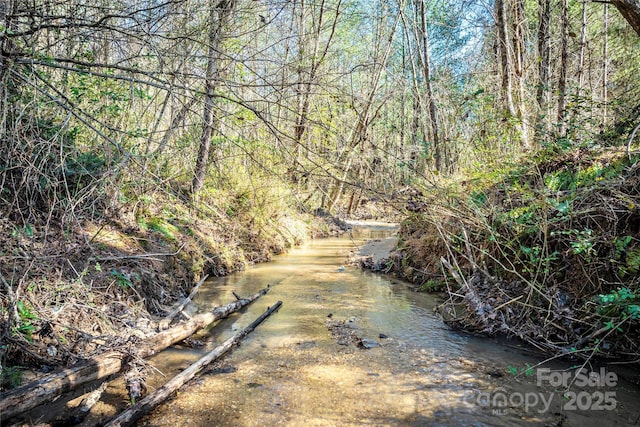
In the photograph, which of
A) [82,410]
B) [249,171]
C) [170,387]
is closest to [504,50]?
[249,171]

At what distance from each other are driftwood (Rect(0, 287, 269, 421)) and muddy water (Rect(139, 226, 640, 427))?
0.24 metres

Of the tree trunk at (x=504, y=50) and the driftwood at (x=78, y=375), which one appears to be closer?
the driftwood at (x=78, y=375)

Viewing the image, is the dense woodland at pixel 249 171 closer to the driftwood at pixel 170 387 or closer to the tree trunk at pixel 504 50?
the tree trunk at pixel 504 50

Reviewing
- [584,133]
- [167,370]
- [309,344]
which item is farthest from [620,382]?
→ [167,370]

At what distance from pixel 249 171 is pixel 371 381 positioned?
316 centimetres

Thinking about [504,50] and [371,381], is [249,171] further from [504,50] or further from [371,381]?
[504,50]

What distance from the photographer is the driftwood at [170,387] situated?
9.46 feet

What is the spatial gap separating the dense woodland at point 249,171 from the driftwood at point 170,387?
0.80 m

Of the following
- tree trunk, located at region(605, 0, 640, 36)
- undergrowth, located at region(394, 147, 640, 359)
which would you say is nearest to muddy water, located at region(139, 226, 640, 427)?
undergrowth, located at region(394, 147, 640, 359)

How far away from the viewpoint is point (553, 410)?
329cm

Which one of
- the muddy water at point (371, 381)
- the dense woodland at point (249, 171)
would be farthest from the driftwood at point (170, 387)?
A: the dense woodland at point (249, 171)

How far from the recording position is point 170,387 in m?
A: 3.38

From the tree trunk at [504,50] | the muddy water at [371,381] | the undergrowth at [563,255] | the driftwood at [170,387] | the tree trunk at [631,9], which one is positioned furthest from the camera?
the tree trunk at [504,50]

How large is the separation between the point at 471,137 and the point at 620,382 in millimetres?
4588
